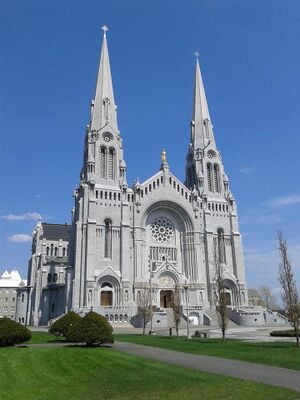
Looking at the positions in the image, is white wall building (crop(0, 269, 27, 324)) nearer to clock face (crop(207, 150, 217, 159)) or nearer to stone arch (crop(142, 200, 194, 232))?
stone arch (crop(142, 200, 194, 232))

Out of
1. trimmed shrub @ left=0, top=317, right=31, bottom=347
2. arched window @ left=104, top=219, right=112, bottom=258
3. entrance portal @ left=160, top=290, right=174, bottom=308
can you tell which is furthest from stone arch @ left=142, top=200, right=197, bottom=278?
trimmed shrub @ left=0, top=317, right=31, bottom=347

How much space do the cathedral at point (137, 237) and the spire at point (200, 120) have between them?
25 centimetres

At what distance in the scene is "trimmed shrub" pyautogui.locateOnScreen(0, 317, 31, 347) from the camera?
23406mm

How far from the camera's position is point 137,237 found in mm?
59312

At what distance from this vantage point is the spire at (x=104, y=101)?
214 ft

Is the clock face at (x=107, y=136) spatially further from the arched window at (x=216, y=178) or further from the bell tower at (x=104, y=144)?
the arched window at (x=216, y=178)

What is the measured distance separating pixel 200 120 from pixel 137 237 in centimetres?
2946

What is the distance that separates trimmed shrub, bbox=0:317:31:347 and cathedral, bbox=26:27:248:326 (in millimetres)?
27735

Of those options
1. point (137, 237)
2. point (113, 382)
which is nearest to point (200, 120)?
point (137, 237)

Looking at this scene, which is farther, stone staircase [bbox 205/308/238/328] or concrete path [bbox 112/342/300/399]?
stone staircase [bbox 205/308/238/328]

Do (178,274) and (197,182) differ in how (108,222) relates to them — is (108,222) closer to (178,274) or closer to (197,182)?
(178,274)

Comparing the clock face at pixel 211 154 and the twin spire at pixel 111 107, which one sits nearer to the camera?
the twin spire at pixel 111 107

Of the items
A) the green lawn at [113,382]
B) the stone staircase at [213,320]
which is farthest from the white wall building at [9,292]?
the green lawn at [113,382]

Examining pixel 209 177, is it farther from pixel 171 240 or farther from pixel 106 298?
Answer: pixel 106 298
